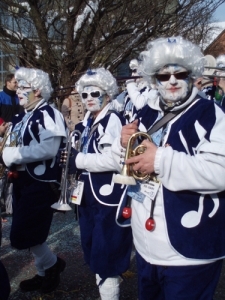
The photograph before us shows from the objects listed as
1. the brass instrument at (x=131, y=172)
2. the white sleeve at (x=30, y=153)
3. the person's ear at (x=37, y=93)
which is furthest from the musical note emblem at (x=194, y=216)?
the person's ear at (x=37, y=93)

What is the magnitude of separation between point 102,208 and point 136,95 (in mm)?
2860

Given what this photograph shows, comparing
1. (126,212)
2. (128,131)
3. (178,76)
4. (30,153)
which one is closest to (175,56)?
(178,76)

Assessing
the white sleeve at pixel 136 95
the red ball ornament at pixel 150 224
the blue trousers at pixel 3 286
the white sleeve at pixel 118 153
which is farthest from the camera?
the white sleeve at pixel 136 95

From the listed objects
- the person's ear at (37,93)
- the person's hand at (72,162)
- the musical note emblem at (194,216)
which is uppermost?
the person's ear at (37,93)

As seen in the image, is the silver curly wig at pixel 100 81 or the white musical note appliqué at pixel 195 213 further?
the silver curly wig at pixel 100 81

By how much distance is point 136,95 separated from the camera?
569 cm

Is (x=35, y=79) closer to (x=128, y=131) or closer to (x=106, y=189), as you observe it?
(x=106, y=189)

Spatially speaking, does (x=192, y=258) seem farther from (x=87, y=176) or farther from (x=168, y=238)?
(x=87, y=176)

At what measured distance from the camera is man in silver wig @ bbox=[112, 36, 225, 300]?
1.96 meters

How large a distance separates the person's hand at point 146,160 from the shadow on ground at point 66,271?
5.99 ft

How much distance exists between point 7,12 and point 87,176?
581 cm

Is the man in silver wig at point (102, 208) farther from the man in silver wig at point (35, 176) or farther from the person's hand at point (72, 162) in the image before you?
the man in silver wig at point (35, 176)

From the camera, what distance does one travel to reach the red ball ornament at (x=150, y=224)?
2.15 m

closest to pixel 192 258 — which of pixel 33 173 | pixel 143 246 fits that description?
pixel 143 246
